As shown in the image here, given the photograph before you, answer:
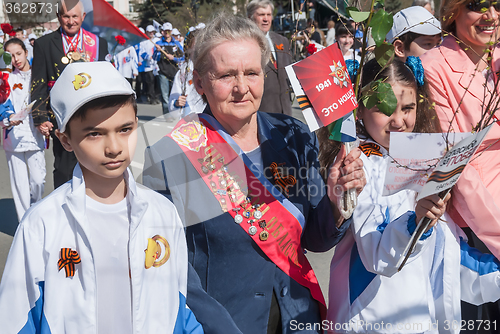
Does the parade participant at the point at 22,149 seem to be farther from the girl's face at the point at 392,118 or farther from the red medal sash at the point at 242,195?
the girl's face at the point at 392,118

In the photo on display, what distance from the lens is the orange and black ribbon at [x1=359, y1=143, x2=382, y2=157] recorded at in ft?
7.07

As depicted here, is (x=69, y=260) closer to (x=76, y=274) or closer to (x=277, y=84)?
(x=76, y=274)

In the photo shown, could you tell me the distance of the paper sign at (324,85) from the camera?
5.70ft

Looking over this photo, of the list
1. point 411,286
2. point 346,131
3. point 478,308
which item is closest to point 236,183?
point 346,131

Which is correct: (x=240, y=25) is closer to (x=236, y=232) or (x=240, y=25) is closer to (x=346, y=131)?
(x=346, y=131)

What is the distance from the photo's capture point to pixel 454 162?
1.56 metres

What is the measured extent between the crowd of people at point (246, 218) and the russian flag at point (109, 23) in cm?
97

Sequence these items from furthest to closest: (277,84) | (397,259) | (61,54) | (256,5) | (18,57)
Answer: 1. (256,5)
2. (18,57)
3. (277,84)
4. (61,54)
5. (397,259)

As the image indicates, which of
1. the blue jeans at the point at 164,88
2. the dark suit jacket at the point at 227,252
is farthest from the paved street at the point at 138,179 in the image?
the blue jeans at the point at 164,88

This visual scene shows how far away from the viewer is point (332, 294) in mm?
2170

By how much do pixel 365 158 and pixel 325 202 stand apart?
0.28 m

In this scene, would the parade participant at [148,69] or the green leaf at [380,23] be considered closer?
the green leaf at [380,23]

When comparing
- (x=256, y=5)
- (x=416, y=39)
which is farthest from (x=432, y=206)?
(x=256, y=5)

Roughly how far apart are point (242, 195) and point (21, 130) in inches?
163
